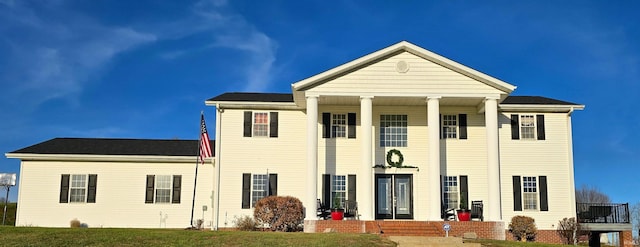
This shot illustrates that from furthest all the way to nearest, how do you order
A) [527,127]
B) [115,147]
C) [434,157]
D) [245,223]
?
[115,147], [527,127], [245,223], [434,157]

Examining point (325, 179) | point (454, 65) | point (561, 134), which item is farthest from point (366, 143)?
point (561, 134)

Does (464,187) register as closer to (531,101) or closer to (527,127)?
(527,127)

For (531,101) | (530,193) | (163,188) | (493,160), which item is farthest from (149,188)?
(531,101)

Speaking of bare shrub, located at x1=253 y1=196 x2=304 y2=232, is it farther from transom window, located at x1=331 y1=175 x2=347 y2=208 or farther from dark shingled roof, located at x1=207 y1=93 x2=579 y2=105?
dark shingled roof, located at x1=207 y1=93 x2=579 y2=105

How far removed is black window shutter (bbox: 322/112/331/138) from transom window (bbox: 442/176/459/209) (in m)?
5.26

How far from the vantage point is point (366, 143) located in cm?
2419

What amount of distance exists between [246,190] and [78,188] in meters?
7.22

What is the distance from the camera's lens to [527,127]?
27078 mm

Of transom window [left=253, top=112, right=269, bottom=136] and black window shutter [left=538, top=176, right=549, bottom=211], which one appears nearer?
black window shutter [left=538, top=176, right=549, bottom=211]

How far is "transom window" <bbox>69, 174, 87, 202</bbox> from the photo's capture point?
26672 millimetres

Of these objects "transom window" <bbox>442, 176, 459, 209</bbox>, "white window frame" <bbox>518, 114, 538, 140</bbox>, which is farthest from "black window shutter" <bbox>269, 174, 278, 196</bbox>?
"white window frame" <bbox>518, 114, 538, 140</bbox>

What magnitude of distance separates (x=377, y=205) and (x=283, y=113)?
18.4 feet

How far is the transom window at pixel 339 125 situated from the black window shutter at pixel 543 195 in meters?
8.57

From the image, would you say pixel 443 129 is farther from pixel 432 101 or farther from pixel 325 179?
pixel 325 179
